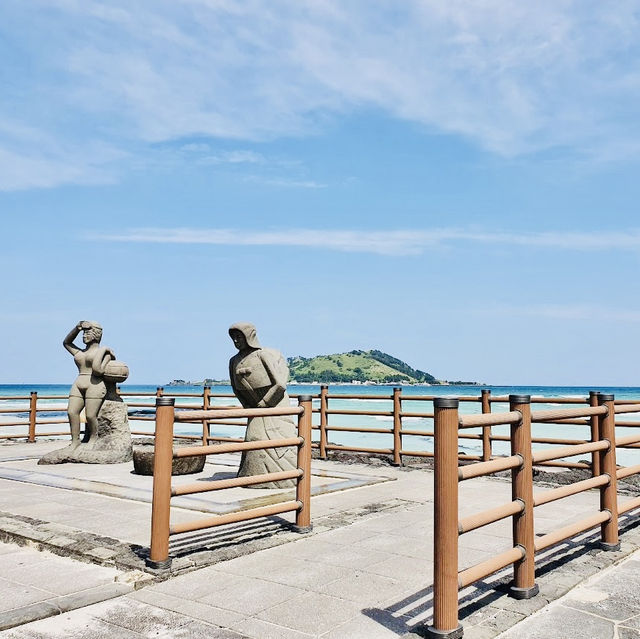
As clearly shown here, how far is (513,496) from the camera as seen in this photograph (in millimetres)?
3311

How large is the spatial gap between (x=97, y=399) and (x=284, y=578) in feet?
21.4

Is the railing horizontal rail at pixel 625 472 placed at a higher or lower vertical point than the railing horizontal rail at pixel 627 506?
higher


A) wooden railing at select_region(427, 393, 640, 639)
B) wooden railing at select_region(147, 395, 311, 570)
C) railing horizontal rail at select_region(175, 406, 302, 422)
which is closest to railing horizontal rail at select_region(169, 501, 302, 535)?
wooden railing at select_region(147, 395, 311, 570)

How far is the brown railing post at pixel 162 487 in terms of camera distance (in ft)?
12.2

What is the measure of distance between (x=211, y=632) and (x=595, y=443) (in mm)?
2734

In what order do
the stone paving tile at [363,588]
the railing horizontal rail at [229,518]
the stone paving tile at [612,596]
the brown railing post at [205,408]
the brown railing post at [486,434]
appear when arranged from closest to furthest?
the stone paving tile at [612,596]
the stone paving tile at [363,588]
the railing horizontal rail at [229,518]
the brown railing post at [486,434]
the brown railing post at [205,408]

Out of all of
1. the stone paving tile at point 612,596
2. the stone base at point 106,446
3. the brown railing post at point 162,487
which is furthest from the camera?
the stone base at point 106,446

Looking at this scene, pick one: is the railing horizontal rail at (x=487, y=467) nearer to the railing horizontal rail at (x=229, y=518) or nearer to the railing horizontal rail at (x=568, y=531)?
the railing horizontal rail at (x=568, y=531)

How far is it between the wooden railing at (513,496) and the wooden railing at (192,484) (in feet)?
5.27

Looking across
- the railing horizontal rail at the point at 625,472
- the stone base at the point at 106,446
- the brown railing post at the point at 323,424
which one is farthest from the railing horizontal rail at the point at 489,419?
the stone base at the point at 106,446

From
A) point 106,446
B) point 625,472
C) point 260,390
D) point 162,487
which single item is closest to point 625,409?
point 625,472

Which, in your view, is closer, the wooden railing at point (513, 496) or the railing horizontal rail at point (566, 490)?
the wooden railing at point (513, 496)

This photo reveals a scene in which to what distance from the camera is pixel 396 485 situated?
714cm

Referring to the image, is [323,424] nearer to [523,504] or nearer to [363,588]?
[363,588]
